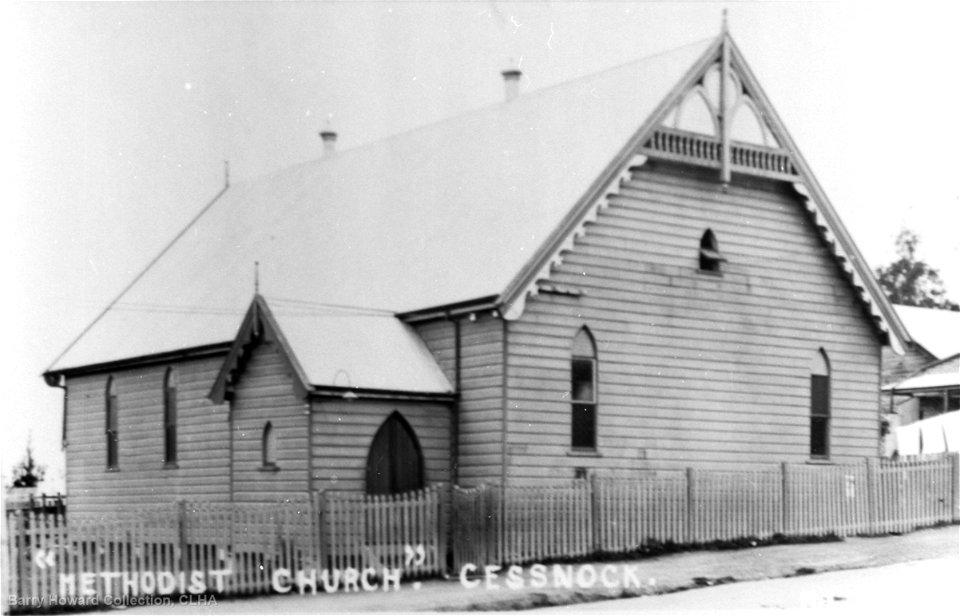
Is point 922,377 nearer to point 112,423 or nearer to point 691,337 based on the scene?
point 691,337

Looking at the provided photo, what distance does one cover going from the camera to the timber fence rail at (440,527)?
2583 centimetres

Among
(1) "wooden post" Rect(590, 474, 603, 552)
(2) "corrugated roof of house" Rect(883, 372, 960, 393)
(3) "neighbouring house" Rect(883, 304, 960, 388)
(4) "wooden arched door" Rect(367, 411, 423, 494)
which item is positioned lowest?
(1) "wooden post" Rect(590, 474, 603, 552)

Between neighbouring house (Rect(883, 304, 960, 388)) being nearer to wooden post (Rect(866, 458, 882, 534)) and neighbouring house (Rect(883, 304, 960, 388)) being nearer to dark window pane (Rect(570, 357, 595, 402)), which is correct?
wooden post (Rect(866, 458, 882, 534))

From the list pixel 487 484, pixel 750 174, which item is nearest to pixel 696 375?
pixel 750 174

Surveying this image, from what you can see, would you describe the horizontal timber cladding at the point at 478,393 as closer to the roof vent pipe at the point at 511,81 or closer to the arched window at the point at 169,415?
the arched window at the point at 169,415

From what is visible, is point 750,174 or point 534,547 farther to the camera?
point 750,174

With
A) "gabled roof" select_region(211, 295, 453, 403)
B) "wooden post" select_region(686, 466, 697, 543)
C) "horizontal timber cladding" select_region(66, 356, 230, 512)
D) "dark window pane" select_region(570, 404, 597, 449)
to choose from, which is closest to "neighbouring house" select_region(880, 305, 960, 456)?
"wooden post" select_region(686, 466, 697, 543)

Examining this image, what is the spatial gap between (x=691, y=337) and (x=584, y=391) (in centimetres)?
299

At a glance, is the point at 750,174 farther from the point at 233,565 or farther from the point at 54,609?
the point at 54,609

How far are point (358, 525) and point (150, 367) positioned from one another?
13.7 m

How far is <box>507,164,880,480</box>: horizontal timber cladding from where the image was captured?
106 ft

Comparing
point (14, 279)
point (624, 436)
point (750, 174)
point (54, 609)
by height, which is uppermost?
point (750, 174)

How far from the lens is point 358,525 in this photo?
1095 inches

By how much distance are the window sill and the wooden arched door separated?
Answer: 3028mm
